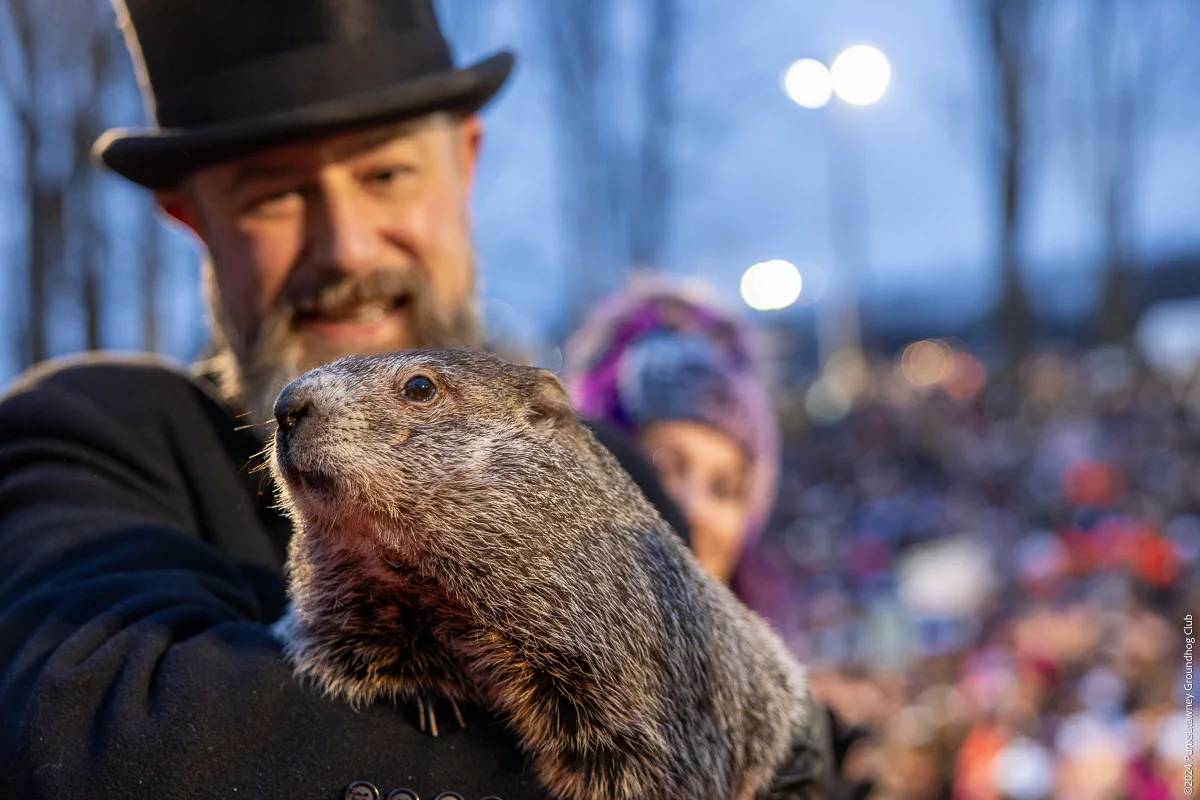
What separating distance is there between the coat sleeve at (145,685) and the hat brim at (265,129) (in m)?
0.62

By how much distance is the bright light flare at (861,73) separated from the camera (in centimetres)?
1577

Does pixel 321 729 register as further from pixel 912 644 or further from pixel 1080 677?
pixel 912 644

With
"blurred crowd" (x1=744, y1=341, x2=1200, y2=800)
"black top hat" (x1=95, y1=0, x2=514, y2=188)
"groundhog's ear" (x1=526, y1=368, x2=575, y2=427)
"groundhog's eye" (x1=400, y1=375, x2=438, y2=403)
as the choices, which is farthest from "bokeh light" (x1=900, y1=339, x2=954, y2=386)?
"groundhog's eye" (x1=400, y1=375, x2=438, y2=403)

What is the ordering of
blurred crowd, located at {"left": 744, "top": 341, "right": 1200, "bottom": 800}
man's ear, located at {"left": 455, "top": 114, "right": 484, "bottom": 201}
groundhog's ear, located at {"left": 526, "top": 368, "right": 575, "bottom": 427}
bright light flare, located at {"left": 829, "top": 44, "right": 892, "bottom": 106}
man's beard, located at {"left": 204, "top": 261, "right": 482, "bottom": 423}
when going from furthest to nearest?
1. bright light flare, located at {"left": 829, "top": 44, "right": 892, "bottom": 106}
2. blurred crowd, located at {"left": 744, "top": 341, "right": 1200, "bottom": 800}
3. man's ear, located at {"left": 455, "top": 114, "right": 484, "bottom": 201}
4. man's beard, located at {"left": 204, "top": 261, "right": 482, "bottom": 423}
5. groundhog's ear, located at {"left": 526, "top": 368, "right": 575, "bottom": 427}

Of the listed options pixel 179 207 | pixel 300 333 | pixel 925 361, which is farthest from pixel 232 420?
pixel 925 361

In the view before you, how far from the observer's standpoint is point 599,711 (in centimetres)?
170

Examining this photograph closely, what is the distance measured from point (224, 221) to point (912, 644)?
771 cm

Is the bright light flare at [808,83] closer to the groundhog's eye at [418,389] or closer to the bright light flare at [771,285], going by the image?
the bright light flare at [771,285]

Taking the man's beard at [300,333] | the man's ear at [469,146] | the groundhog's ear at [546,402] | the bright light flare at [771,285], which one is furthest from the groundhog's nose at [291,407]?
the bright light flare at [771,285]

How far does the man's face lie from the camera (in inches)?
89.0

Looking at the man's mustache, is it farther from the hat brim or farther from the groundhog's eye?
the groundhog's eye

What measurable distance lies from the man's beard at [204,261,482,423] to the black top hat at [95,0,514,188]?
0.30 m

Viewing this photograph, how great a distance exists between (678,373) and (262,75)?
2097 millimetres

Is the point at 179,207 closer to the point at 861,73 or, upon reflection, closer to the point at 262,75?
the point at 262,75
